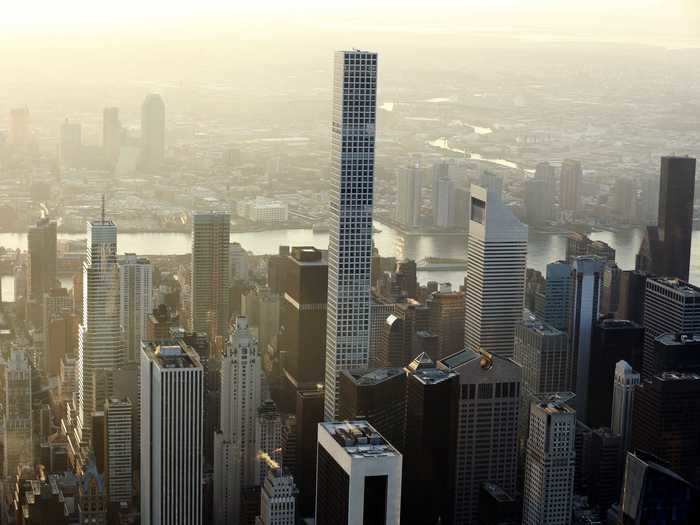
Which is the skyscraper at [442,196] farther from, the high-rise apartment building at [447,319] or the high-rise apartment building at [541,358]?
the high-rise apartment building at [541,358]

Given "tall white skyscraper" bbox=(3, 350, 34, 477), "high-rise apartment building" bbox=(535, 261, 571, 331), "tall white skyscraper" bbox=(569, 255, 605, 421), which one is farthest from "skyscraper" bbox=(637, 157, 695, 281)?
"tall white skyscraper" bbox=(3, 350, 34, 477)

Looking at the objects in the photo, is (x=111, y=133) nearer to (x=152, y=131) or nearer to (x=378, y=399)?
(x=152, y=131)

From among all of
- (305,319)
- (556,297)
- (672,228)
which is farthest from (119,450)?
(672,228)

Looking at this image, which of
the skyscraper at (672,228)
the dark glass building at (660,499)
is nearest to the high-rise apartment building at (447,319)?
the skyscraper at (672,228)

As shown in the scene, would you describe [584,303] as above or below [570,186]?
below

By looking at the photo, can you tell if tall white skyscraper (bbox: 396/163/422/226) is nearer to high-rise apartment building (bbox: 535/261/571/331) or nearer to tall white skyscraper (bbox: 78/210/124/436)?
high-rise apartment building (bbox: 535/261/571/331)

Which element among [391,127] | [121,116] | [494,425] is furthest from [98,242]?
[494,425]
